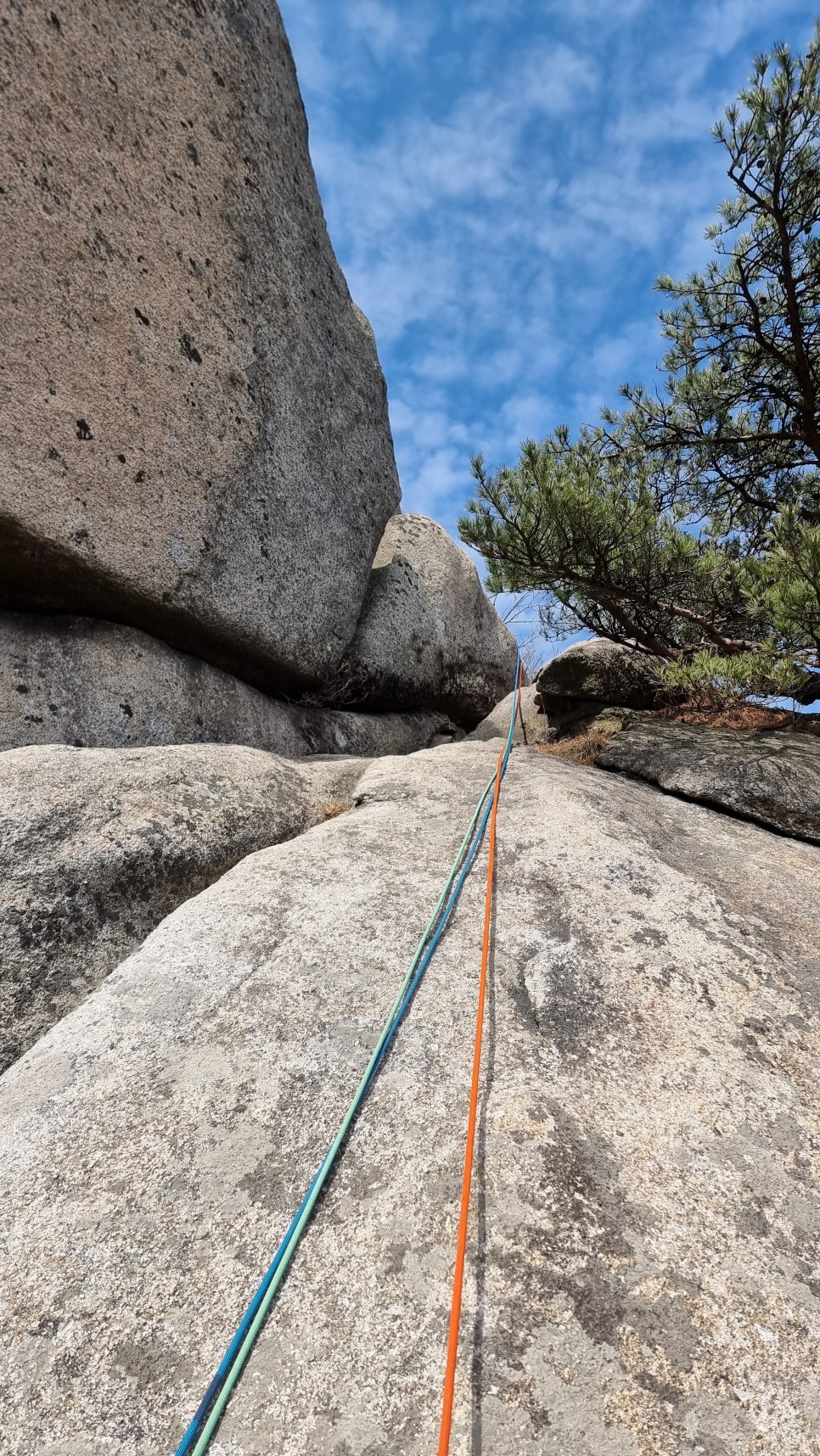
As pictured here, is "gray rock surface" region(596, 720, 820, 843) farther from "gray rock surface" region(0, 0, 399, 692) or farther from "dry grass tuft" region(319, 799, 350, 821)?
"gray rock surface" region(0, 0, 399, 692)

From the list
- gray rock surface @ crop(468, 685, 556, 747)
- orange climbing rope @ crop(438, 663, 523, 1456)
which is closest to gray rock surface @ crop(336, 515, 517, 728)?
gray rock surface @ crop(468, 685, 556, 747)

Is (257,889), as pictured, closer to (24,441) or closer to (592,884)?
(592,884)

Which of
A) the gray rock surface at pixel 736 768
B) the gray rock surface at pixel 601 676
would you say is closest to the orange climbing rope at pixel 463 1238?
the gray rock surface at pixel 736 768

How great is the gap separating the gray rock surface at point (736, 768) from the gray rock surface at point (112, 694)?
13.2 feet

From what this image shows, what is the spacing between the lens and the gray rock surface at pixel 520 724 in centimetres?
1116

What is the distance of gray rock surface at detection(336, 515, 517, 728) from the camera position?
9.83 m

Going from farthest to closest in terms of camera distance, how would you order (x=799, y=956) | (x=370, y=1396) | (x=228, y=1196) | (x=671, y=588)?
(x=671, y=588)
(x=799, y=956)
(x=228, y=1196)
(x=370, y=1396)

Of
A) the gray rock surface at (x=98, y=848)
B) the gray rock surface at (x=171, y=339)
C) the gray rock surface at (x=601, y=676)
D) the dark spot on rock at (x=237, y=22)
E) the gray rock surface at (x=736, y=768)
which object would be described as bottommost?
the gray rock surface at (x=98, y=848)

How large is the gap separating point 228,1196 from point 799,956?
116 inches

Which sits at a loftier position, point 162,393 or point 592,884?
point 162,393

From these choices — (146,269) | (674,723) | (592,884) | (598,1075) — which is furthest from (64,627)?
(674,723)

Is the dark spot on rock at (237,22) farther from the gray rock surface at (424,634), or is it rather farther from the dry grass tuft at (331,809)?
the dry grass tuft at (331,809)

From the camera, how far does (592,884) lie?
396cm

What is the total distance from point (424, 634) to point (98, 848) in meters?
7.19
